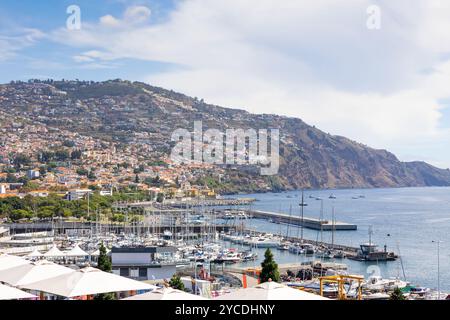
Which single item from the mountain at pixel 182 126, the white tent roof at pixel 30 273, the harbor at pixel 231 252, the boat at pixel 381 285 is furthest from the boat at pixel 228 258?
the mountain at pixel 182 126

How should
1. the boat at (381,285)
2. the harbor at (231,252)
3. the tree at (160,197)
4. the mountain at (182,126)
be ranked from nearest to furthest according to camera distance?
the harbor at (231,252), the boat at (381,285), the tree at (160,197), the mountain at (182,126)

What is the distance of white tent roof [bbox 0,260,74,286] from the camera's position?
5.32 meters

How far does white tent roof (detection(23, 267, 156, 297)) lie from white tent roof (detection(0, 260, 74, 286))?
17 centimetres

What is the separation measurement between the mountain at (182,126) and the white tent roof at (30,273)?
63455 mm

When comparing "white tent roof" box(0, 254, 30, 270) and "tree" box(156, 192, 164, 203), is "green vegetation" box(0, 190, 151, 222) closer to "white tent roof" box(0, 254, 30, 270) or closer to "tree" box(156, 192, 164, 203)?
"tree" box(156, 192, 164, 203)

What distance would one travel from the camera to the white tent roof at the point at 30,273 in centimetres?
532

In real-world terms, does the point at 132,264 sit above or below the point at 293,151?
below

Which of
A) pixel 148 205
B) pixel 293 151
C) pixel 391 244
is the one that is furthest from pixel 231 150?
pixel 391 244

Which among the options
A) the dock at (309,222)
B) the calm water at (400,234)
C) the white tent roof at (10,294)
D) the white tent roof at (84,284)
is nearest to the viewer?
the white tent roof at (10,294)

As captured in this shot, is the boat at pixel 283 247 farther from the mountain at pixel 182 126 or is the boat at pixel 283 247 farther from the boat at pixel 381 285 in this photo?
the mountain at pixel 182 126

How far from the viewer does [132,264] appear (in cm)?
1292
